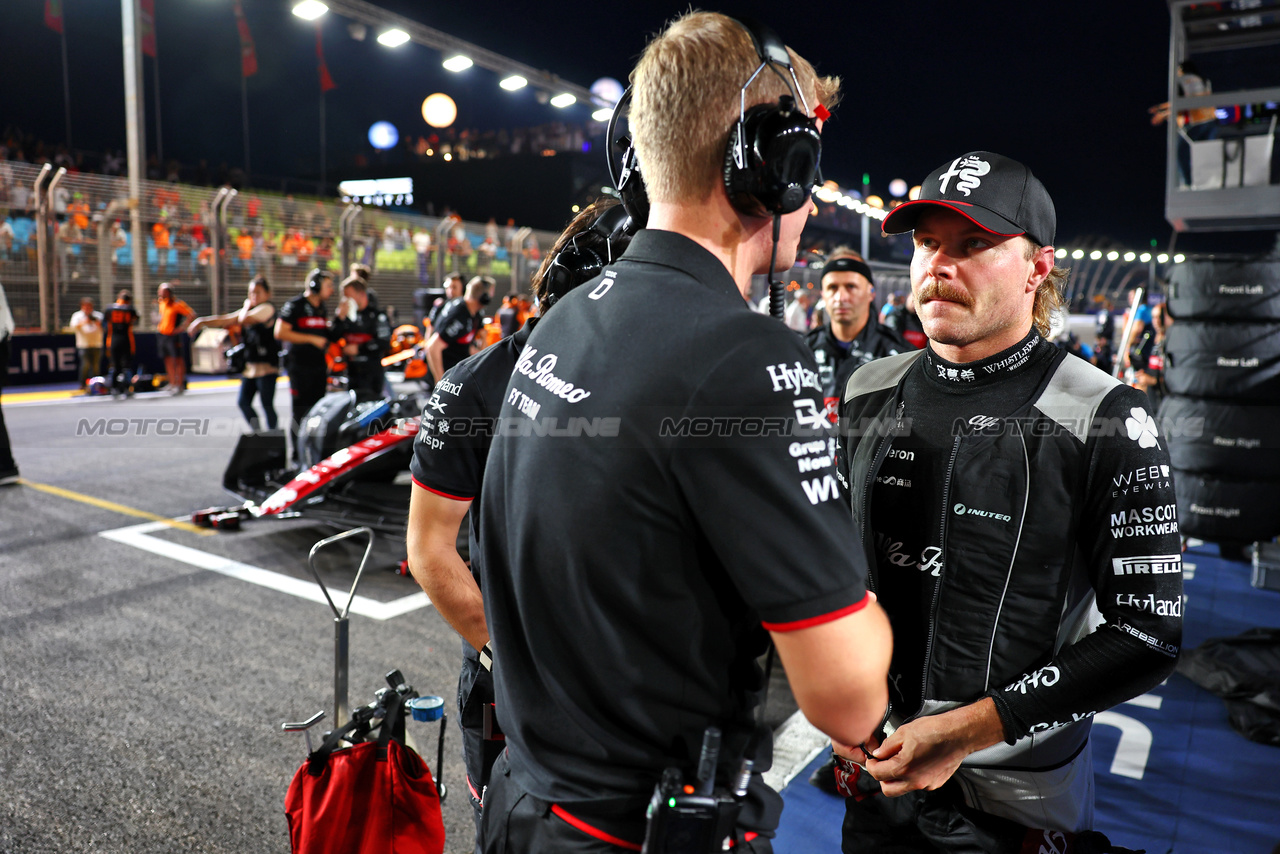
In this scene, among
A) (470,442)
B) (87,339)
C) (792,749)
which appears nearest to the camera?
(470,442)

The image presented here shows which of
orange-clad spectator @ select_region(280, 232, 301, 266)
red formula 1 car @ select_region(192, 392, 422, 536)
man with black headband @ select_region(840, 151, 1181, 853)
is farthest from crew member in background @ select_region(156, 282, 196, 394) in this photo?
man with black headband @ select_region(840, 151, 1181, 853)

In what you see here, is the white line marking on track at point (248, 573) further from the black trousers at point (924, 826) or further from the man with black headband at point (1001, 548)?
the man with black headband at point (1001, 548)

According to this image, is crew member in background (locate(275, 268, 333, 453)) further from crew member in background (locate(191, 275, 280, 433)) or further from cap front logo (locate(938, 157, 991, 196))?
cap front logo (locate(938, 157, 991, 196))

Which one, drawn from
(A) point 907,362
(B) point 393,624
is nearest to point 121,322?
(B) point 393,624

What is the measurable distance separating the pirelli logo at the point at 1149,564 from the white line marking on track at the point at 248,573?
3.85 metres

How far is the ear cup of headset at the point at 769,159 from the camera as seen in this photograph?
1023 mm

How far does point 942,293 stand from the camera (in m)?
1.68

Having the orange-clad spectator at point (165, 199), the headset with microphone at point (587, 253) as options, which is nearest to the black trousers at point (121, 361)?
the orange-clad spectator at point (165, 199)

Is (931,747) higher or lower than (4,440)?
lower

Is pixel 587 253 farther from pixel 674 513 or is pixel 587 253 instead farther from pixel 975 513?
pixel 674 513

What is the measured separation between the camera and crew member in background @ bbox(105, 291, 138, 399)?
13770 mm

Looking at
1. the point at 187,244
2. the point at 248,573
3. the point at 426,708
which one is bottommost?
the point at 248,573

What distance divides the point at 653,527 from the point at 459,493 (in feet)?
3.61

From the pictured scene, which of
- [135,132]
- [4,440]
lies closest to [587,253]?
[4,440]
